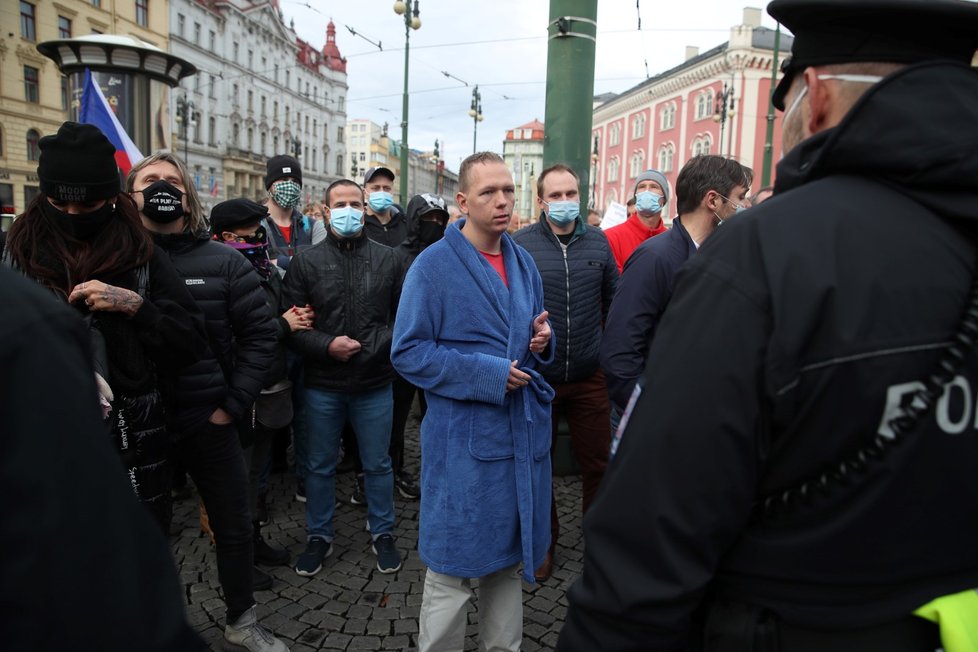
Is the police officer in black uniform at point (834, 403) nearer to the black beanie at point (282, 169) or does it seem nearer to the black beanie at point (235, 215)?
the black beanie at point (235, 215)

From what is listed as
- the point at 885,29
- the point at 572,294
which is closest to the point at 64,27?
the point at 572,294

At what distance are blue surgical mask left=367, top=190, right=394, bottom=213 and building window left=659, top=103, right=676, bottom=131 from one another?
48225 mm

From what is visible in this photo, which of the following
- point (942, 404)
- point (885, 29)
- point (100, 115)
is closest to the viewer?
point (942, 404)

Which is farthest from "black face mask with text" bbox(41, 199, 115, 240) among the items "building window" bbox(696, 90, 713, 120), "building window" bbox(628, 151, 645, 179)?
"building window" bbox(628, 151, 645, 179)

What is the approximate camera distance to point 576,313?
393cm

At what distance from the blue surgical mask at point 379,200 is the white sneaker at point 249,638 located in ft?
12.4

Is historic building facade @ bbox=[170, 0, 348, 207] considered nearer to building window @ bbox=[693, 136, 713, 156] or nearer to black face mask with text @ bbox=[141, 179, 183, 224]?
building window @ bbox=[693, 136, 713, 156]

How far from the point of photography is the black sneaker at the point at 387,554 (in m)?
3.88

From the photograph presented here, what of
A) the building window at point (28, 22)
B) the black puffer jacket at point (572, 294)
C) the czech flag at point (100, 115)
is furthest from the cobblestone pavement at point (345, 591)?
the building window at point (28, 22)

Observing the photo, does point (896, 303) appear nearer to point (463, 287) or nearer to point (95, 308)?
point (463, 287)

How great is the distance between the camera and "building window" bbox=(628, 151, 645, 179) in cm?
5425

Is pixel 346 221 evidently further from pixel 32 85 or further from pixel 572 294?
pixel 32 85

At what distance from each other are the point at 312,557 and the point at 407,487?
1.26 metres

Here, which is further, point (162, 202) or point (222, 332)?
point (222, 332)
